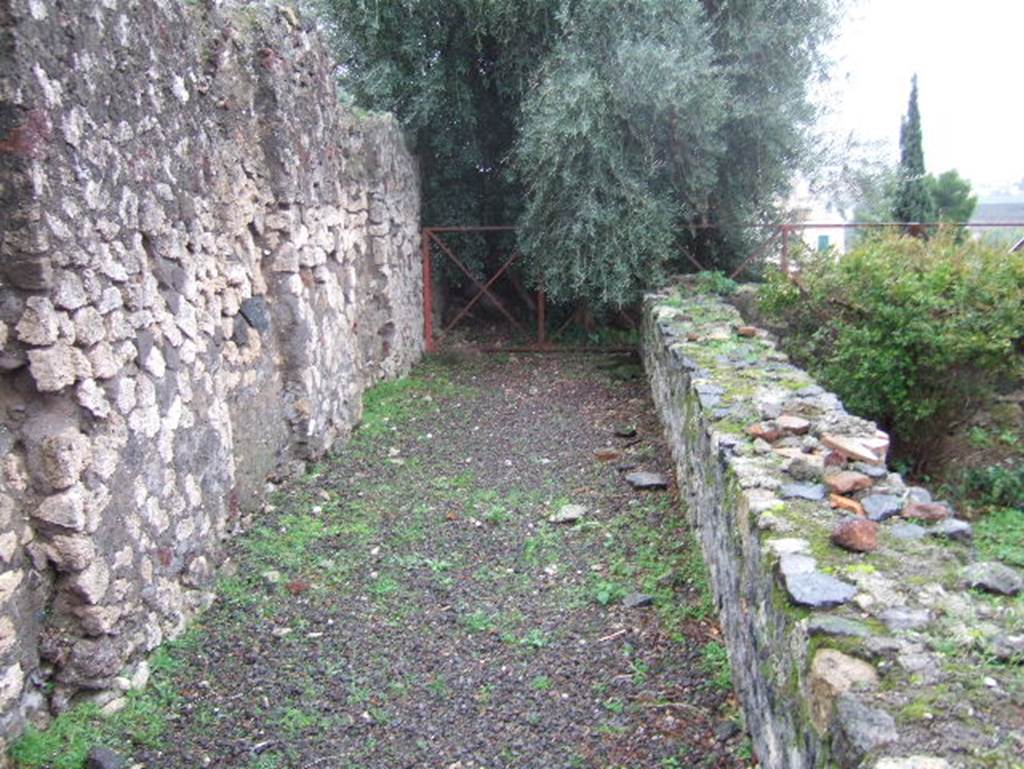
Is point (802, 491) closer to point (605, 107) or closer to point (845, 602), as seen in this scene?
point (845, 602)

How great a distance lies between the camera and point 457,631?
12.0 feet

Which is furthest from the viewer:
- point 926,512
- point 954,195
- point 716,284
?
point 954,195

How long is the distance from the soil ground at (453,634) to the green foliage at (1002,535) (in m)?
1.80

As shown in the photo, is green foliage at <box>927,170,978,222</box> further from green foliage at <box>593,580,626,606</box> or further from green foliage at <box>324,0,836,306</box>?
green foliage at <box>593,580,626,606</box>

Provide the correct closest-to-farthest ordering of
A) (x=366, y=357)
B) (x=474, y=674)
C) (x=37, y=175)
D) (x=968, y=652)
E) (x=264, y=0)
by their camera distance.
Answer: (x=968, y=652) → (x=37, y=175) → (x=474, y=674) → (x=264, y=0) → (x=366, y=357)

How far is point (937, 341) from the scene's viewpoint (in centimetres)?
566

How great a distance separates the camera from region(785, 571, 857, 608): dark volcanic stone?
90.2 inches

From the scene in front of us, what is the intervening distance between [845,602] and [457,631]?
1.78 m

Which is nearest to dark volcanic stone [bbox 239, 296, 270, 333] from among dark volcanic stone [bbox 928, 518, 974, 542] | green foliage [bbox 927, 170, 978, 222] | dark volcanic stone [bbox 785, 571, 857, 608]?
dark volcanic stone [bbox 785, 571, 857, 608]

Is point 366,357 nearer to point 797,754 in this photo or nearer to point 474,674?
point 474,674

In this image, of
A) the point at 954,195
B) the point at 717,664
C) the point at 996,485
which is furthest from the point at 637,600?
the point at 954,195

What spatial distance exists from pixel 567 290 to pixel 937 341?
3685 mm

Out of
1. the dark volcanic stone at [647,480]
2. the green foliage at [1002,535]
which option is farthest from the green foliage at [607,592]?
the green foliage at [1002,535]

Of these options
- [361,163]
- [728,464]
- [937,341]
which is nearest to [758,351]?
[937,341]
